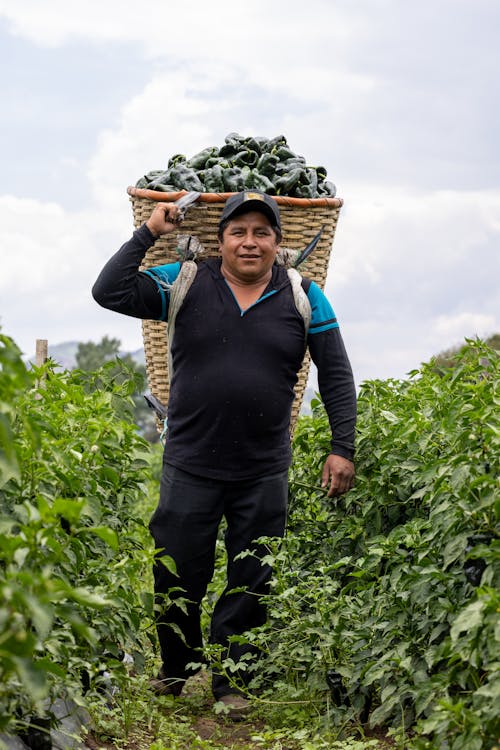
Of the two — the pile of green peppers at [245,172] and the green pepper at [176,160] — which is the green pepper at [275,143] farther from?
the green pepper at [176,160]

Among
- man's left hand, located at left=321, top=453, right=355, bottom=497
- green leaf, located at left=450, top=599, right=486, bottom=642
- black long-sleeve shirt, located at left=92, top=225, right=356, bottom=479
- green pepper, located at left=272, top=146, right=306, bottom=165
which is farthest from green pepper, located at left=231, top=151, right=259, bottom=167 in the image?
green leaf, located at left=450, top=599, right=486, bottom=642

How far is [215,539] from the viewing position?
5.22 meters

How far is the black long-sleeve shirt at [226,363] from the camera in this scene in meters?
4.97

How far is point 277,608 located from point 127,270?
1728mm

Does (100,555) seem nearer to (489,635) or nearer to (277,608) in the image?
(277,608)

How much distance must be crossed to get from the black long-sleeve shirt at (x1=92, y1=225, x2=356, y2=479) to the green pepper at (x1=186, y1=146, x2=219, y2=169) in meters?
0.69

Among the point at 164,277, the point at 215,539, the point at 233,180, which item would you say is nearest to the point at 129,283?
the point at 164,277

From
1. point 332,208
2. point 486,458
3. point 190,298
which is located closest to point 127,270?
point 190,298

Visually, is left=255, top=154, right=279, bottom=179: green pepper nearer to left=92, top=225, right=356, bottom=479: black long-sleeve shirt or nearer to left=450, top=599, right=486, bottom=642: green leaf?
→ left=92, top=225, right=356, bottom=479: black long-sleeve shirt

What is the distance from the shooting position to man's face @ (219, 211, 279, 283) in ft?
16.4

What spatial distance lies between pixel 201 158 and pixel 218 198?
1.76 ft

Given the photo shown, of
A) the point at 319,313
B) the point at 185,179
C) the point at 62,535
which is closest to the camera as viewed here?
the point at 62,535

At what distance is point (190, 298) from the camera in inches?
200

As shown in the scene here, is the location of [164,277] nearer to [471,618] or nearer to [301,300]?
[301,300]
